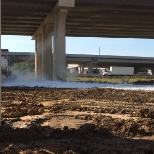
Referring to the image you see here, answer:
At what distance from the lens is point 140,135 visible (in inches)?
280

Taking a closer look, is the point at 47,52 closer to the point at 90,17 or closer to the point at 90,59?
the point at 90,17

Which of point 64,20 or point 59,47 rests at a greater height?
point 64,20

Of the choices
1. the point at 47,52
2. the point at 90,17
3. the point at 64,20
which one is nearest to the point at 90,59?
the point at 47,52

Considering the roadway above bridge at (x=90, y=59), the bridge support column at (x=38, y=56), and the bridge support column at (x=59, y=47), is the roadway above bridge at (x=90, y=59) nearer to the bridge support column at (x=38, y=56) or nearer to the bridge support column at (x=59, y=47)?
the bridge support column at (x=38, y=56)

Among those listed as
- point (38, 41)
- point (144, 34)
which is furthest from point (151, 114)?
point (144, 34)

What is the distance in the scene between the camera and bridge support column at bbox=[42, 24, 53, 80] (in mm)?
44406

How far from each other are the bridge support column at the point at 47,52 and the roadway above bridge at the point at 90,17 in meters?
1.17

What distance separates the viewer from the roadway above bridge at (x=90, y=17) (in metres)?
35.7

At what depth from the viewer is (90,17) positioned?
42.3m

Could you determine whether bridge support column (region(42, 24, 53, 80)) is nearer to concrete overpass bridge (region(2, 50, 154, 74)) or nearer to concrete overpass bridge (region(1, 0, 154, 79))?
concrete overpass bridge (region(1, 0, 154, 79))

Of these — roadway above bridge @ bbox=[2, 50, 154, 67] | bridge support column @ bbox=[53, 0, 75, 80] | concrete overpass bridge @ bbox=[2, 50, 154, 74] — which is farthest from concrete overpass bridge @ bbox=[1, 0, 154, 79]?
concrete overpass bridge @ bbox=[2, 50, 154, 74]

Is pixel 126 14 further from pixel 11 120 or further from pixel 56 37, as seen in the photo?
pixel 11 120

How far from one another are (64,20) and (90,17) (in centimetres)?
645

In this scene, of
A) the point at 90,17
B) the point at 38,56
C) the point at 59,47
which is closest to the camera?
the point at 59,47
